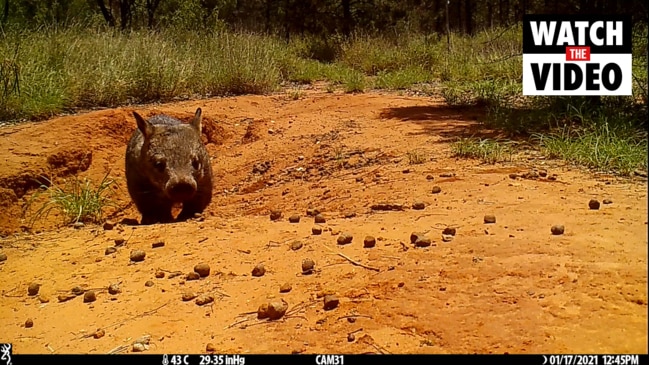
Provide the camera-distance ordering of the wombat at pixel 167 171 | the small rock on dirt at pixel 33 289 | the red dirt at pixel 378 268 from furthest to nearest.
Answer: the wombat at pixel 167 171 < the small rock on dirt at pixel 33 289 < the red dirt at pixel 378 268

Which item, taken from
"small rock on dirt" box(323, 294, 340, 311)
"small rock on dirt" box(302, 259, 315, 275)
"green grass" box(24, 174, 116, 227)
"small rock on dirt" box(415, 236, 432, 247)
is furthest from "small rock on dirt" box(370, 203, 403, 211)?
"green grass" box(24, 174, 116, 227)

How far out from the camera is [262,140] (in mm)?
7438

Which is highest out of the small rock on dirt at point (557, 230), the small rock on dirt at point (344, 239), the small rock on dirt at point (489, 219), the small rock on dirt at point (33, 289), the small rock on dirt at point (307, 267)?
the small rock on dirt at point (557, 230)

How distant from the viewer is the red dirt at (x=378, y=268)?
6.95ft

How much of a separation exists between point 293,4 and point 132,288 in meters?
22.1

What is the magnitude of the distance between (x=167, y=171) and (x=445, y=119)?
312 centimetres

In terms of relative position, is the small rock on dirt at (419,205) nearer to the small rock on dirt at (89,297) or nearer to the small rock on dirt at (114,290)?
the small rock on dirt at (114,290)

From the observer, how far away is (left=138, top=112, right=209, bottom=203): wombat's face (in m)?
5.02

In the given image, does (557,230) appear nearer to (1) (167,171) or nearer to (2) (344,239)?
(2) (344,239)

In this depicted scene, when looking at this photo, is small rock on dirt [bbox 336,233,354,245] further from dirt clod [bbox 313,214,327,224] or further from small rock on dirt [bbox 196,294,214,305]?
small rock on dirt [bbox 196,294,214,305]

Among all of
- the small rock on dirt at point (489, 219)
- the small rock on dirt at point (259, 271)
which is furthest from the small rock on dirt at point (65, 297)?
the small rock on dirt at point (489, 219)

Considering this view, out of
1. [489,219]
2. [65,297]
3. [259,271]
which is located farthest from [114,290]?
[489,219]

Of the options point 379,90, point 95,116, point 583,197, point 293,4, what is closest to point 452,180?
point 583,197

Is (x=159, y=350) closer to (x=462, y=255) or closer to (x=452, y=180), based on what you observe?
(x=462, y=255)
